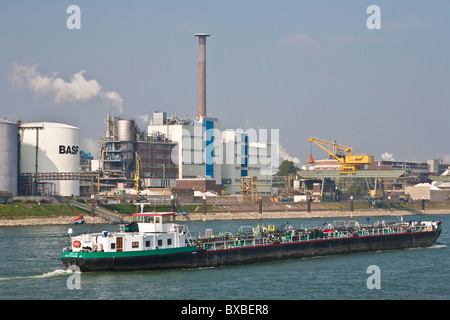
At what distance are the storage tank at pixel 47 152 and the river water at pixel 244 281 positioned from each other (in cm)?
7336

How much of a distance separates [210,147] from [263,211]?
1481 inches

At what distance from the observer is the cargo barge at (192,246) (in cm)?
5084

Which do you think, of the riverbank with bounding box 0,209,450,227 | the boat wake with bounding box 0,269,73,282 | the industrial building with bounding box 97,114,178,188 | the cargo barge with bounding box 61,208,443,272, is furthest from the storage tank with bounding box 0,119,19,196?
the boat wake with bounding box 0,269,73,282

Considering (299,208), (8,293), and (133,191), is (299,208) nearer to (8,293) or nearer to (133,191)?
(133,191)

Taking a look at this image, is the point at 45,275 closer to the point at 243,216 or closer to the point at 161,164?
the point at 243,216

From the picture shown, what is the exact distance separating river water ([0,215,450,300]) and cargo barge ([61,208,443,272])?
35.2 inches

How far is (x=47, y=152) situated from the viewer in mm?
136375

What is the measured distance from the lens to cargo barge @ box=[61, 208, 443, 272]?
50.8m

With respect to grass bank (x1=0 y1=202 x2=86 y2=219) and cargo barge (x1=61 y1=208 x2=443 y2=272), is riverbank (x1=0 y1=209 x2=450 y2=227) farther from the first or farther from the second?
cargo barge (x1=61 y1=208 x2=443 y2=272)

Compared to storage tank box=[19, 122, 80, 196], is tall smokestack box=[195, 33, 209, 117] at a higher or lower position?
higher

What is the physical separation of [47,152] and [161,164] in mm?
34977

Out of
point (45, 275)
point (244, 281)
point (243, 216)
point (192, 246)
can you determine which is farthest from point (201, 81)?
point (244, 281)

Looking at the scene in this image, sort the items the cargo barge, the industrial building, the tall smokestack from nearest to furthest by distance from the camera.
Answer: the cargo barge < the industrial building < the tall smokestack
